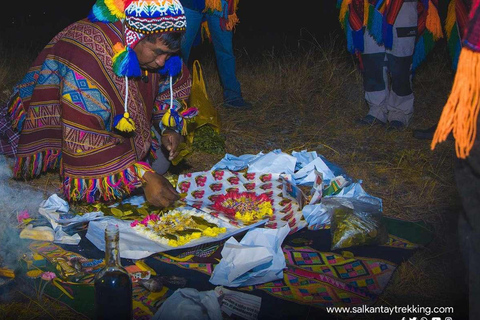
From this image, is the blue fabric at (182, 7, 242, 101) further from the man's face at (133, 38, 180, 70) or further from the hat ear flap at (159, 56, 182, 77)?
the man's face at (133, 38, 180, 70)

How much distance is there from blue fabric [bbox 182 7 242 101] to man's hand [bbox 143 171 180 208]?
2039 mm

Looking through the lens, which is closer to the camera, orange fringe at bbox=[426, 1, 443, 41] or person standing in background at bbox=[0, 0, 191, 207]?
person standing in background at bbox=[0, 0, 191, 207]

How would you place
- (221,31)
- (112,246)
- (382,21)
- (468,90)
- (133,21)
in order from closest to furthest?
(468,90) < (112,246) < (133,21) < (382,21) < (221,31)

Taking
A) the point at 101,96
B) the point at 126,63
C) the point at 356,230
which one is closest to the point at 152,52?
the point at 126,63

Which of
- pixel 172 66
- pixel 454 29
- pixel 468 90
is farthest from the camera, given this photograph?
pixel 454 29

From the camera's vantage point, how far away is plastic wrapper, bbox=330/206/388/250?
3109 millimetres

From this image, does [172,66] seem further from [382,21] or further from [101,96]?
[382,21]

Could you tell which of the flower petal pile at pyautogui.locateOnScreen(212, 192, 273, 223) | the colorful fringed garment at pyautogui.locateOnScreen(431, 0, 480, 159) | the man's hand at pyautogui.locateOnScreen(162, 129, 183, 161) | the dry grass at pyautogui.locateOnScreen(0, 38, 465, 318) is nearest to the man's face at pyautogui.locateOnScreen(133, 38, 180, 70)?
the man's hand at pyautogui.locateOnScreen(162, 129, 183, 161)

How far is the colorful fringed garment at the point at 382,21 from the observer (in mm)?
4801

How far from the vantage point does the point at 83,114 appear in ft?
10.2

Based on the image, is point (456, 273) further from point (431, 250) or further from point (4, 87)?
point (4, 87)

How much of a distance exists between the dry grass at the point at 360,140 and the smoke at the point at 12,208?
156mm

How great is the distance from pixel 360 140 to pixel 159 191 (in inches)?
95.8

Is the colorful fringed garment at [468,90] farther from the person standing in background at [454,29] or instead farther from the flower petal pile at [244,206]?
the person standing in background at [454,29]
